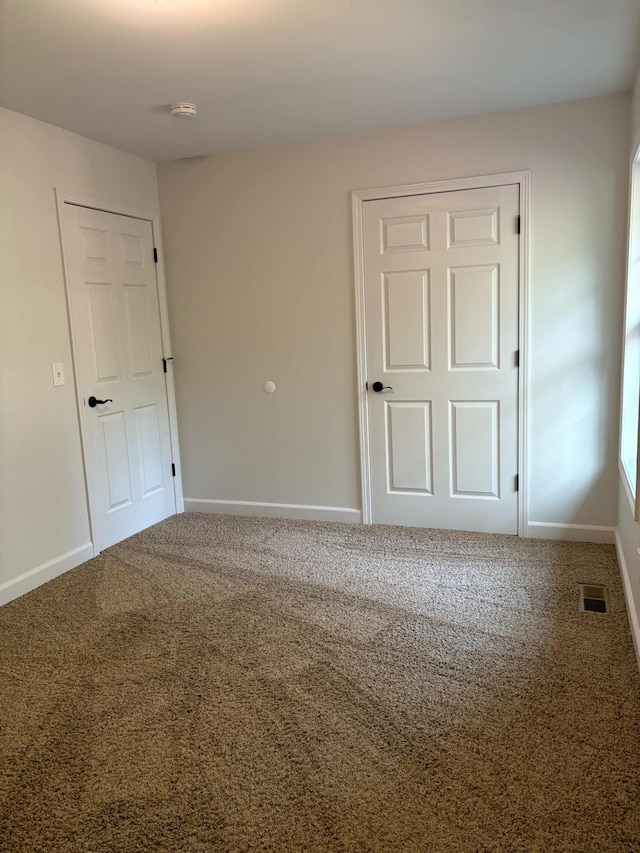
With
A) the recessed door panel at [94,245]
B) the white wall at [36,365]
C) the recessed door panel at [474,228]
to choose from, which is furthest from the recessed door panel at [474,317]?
the white wall at [36,365]

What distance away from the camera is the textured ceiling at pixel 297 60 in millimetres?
2336

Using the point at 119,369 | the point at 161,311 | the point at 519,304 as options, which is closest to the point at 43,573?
the point at 119,369

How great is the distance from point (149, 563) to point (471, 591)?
183 centimetres

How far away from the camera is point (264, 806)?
1834 mm

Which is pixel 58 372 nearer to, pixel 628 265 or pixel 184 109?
pixel 184 109

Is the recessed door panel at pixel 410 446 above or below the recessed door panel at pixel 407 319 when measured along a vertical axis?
below

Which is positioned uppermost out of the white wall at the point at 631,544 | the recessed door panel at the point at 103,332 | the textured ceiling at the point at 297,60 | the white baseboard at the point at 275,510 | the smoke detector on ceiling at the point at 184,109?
the textured ceiling at the point at 297,60

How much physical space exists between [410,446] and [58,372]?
2.14m

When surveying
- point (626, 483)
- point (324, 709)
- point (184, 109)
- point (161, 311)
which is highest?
point (184, 109)

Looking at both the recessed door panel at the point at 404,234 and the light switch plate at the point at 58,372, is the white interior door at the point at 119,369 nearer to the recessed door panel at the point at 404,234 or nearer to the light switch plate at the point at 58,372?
the light switch plate at the point at 58,372

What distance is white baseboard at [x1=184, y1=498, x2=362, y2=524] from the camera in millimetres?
4305

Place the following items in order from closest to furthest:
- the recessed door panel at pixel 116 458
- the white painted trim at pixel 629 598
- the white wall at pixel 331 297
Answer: the white painted trim at pixel 629 598
the white wall at pixel 331 297
the recessed door panel at pixel 116 458

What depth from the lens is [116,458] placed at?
4.04 meters

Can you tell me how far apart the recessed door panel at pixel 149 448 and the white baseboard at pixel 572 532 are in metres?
2.49
